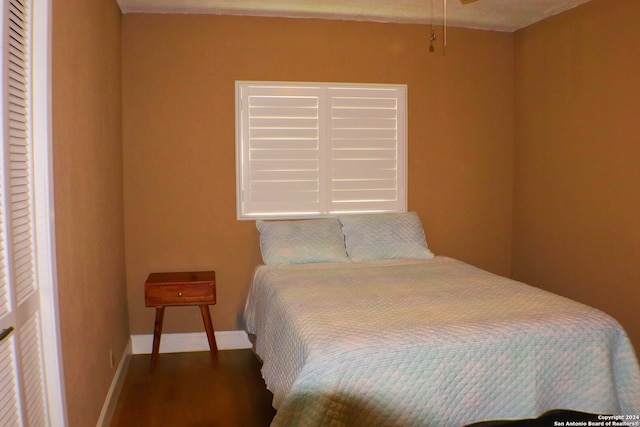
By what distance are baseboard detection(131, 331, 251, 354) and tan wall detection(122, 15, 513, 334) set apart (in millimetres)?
59

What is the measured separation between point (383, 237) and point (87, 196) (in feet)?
6.33

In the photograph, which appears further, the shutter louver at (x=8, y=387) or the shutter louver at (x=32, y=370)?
the shutter louver at (x=32, y=370)

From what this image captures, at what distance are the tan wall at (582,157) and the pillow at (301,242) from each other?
151 cm

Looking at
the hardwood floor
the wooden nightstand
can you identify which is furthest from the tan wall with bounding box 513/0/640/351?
the wooden nightstand

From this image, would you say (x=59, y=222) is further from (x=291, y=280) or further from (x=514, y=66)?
(x=514, y=66)

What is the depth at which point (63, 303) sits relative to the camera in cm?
189

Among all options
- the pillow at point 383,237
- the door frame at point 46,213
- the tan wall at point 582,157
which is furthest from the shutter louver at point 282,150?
the door frame at point 46,213

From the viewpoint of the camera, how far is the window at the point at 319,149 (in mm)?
3686

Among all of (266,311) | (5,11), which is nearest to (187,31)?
(266,311)

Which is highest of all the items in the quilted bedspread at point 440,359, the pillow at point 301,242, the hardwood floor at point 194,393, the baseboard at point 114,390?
the pillow at point 301,242

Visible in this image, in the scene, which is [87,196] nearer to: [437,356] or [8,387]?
[8,387]

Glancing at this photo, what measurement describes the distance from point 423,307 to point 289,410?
0.81 m

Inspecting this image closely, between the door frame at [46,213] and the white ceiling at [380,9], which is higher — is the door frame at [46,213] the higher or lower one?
the lower one

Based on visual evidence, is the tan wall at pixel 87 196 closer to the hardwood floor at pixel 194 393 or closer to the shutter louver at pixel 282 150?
the hardwood floor at pixel 194 393
